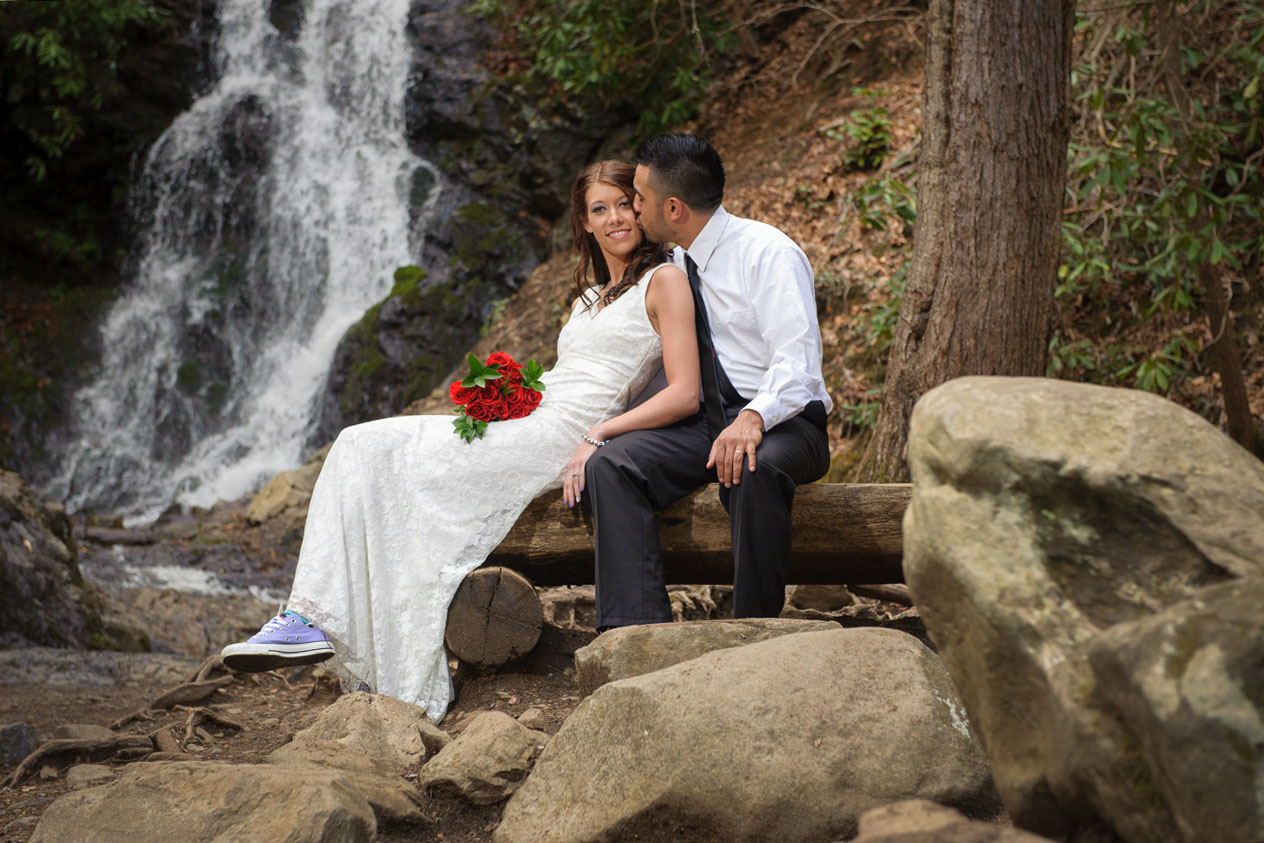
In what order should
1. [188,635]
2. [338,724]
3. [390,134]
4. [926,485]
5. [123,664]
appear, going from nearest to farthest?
[926,485], [338,724], [123,664], [188,635], [390,134]

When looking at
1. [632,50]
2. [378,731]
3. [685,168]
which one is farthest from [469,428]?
[632,50]

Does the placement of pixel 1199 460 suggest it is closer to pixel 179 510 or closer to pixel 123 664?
pixel 123 664

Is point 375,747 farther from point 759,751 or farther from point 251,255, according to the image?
point 251,255

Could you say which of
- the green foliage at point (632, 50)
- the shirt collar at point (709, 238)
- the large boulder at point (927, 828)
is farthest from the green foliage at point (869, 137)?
the large boulder at point (927, 828)

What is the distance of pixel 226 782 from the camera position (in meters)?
2.46

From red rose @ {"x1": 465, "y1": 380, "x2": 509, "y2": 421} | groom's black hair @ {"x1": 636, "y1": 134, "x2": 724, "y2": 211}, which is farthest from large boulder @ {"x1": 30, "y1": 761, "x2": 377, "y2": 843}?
groom's black hair @ {"x1": 636, "y1": 134, "x2": 724, "y2": 211}

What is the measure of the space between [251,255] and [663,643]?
11.8m

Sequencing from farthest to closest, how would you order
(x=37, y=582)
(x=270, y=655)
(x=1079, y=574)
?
(x=37, y=582) < (x=270, y=655) < (x=1079, y=574)

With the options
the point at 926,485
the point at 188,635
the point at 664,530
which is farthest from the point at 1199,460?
the point at 188,635

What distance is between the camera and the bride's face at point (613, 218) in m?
3.94

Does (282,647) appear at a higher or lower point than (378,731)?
higher

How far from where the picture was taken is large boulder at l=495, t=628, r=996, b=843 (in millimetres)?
2326

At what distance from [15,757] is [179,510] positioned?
8.02 meters

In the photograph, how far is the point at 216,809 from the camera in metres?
2.38
